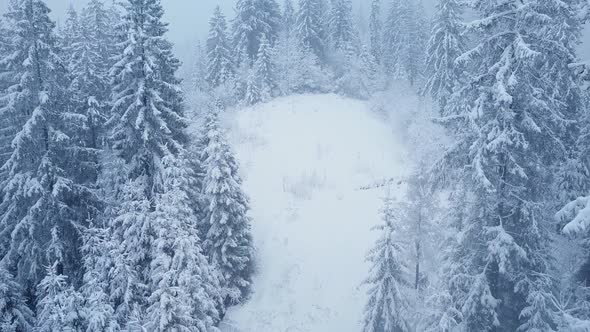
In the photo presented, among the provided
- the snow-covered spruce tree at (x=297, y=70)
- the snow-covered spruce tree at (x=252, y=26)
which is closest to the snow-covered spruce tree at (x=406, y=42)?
the snow-covered spruce tree at (x=297, y=70)

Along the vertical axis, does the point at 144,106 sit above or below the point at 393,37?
below

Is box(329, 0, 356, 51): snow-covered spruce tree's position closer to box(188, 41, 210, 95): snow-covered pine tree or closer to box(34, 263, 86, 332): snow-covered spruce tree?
box(188, 41, 210, 95): snow-covered pine tree

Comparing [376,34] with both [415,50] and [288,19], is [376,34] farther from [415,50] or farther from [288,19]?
[288,19]

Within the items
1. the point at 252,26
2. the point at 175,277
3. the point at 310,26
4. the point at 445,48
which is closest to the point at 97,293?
the point at 175,277

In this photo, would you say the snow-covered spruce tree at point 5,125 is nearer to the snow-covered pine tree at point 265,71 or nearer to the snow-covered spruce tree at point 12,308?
the snow-covered spruce tree at point 12,308

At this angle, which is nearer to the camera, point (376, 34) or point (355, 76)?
point (355, 76)

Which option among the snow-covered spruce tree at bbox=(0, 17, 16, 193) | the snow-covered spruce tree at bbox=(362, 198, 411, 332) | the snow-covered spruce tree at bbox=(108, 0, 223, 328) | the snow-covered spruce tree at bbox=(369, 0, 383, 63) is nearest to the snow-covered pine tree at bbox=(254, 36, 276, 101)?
the snow-covered spruce tree at bbox=(369, 0, 383, 63)

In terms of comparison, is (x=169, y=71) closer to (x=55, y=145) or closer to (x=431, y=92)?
(x=55, y=145)
